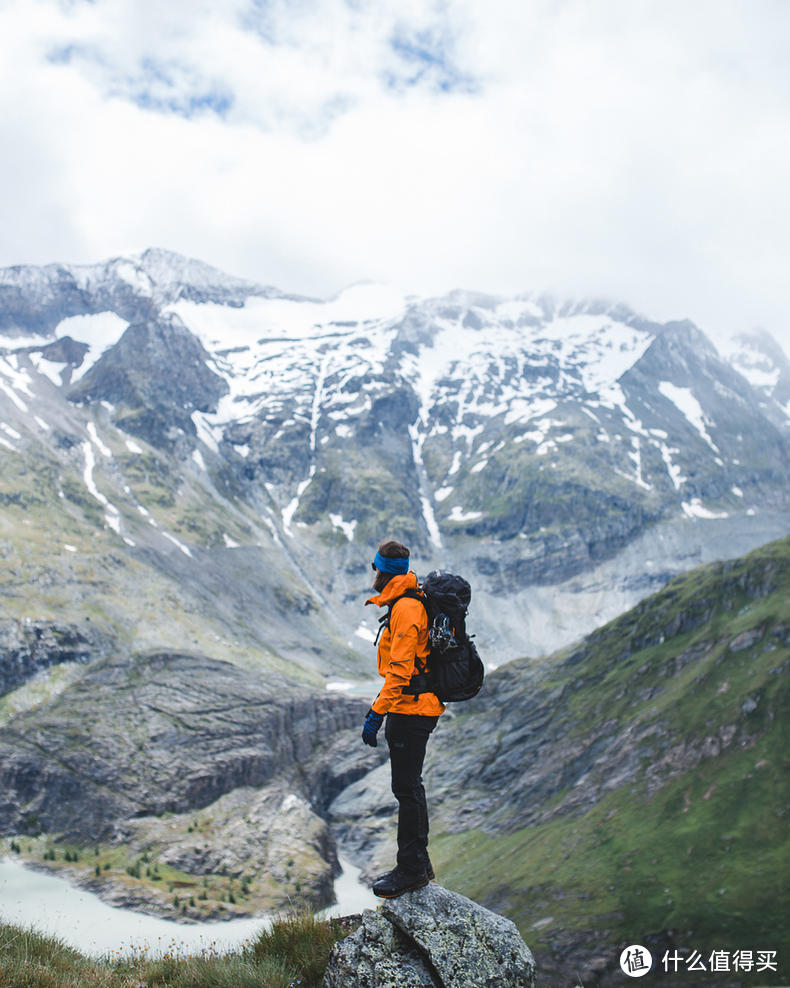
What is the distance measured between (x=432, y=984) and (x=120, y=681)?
157347mm

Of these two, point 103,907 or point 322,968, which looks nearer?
point 322,968

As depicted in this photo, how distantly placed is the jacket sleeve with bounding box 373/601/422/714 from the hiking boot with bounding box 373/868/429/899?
2.84 m

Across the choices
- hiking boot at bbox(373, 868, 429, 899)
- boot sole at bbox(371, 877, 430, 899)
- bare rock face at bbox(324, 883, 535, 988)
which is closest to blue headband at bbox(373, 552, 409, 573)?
hiking boot at bbox(373, 868, 429, 899)

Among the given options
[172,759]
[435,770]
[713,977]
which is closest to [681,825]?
[713,977]

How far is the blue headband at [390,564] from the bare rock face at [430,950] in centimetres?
562

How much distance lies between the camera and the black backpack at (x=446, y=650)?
12781 millimetres

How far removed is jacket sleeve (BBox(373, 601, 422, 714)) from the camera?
1235 centimetres

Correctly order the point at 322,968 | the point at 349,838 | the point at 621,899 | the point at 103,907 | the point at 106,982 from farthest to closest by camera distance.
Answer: the point at 349,838, the point at 103,907, the point at 621,899, the point at 322,968, the point at 106,982

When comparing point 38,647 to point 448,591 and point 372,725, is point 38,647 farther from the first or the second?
point 448,591

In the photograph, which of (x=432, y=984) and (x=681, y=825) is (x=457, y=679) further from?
(x=681, y=825)

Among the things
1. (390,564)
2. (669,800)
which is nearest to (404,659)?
(390,564)

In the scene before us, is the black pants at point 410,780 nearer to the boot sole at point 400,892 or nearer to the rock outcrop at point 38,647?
the boot sole at point 400,892

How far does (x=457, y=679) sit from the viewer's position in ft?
42.0

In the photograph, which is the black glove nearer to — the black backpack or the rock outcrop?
the black backpack
